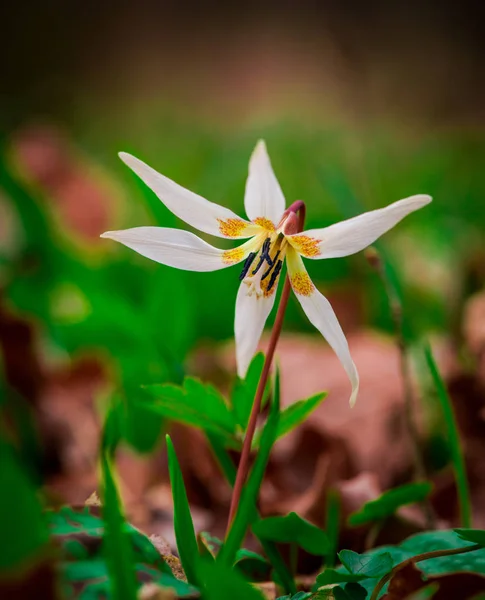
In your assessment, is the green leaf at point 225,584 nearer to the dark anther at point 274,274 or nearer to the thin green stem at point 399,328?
the dark anther at point 274,274

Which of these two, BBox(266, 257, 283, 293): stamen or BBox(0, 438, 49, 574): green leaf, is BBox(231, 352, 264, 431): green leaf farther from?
BBox(0, 438, 49, 574): green leaf

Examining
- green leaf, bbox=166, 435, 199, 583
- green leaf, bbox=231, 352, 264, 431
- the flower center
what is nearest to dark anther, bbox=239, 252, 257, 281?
the flower center

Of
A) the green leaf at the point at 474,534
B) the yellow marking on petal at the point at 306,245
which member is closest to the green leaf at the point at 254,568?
the green leaf at the point at 474,534

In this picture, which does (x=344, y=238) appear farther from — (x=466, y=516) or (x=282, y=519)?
(x=466, y=516)

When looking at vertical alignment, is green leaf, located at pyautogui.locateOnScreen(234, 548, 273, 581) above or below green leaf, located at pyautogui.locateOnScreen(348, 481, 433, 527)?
below

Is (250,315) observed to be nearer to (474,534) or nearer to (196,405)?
(196,405)
